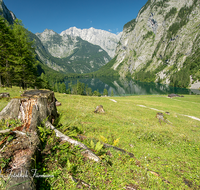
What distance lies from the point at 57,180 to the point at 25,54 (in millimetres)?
35315

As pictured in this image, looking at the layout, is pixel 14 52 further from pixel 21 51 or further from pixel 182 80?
pixel 182 80

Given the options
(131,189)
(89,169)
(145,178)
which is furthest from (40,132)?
(145,178)

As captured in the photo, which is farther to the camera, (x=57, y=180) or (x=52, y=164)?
(x=52, y=164)

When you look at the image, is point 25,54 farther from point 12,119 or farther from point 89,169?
point 89,169

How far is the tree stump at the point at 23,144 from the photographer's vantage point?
306cm

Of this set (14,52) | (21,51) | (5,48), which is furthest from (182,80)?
(5,48)

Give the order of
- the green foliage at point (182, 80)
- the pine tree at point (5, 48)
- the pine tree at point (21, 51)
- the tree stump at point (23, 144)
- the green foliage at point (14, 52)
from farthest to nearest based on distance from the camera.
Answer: the green foliage at point (182, 80), the pine tree at point (21, 51), the green foliage at point (14, 52), the pine tree at point (5, 48), the tree stump at point (23, 144)

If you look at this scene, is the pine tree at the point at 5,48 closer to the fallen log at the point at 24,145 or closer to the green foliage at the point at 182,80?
the fallen log at the point at 24,145

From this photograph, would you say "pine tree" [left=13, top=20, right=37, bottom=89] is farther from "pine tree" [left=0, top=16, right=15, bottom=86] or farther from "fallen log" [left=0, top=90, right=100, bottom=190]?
"fallen log" [left=0, top=90, right=100, bottom=190]

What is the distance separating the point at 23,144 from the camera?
14.0ft

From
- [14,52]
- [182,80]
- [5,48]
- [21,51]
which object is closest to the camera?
[5,48]

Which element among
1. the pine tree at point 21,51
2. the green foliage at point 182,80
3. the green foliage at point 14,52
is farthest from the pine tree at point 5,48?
the green foliage at point 182,80

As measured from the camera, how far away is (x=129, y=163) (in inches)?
248

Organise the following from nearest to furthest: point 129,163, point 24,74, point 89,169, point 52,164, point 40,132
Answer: point 52,164 < point 89,169 < point 40,132 < point 129,163 < point 24,74
